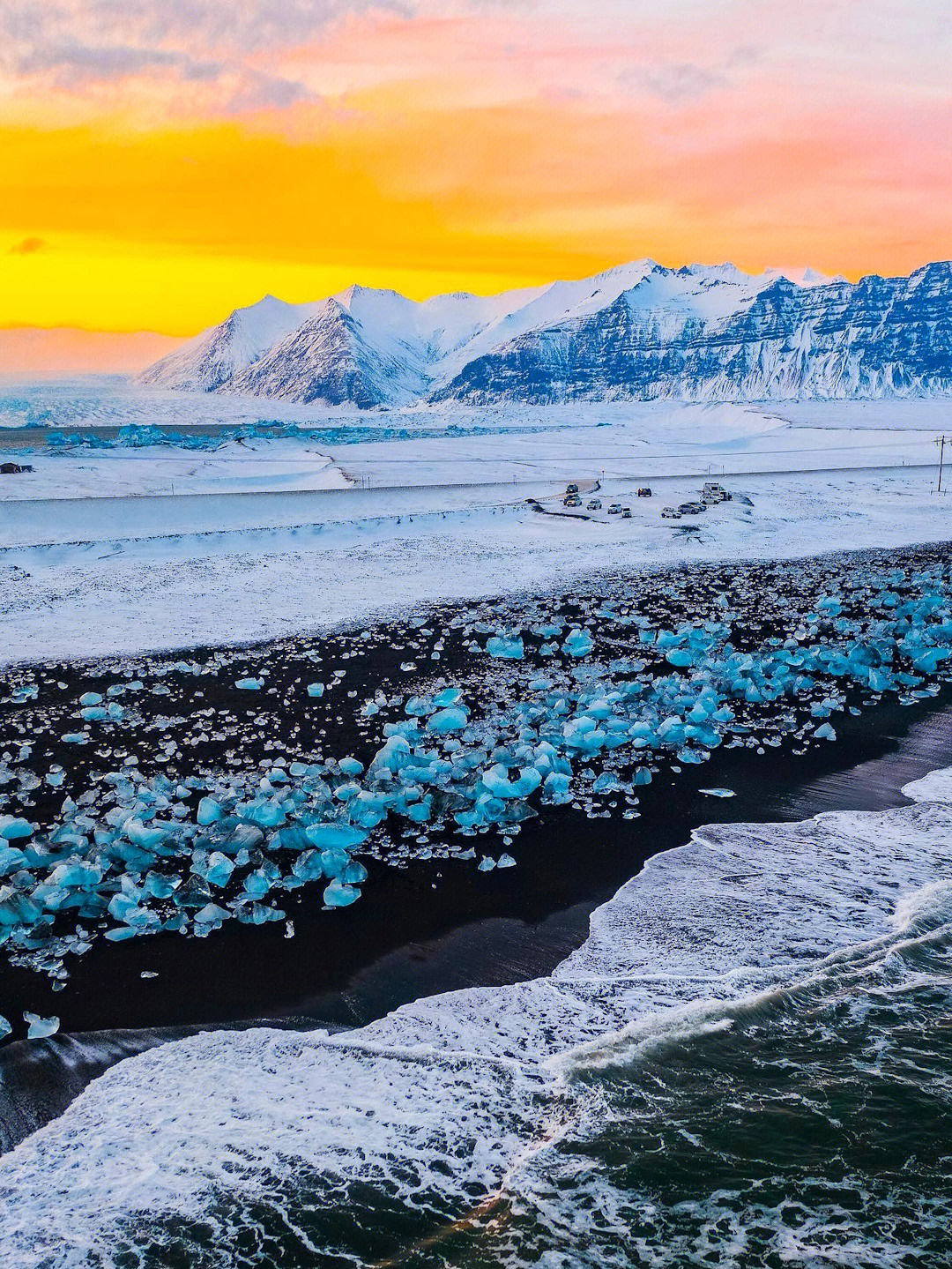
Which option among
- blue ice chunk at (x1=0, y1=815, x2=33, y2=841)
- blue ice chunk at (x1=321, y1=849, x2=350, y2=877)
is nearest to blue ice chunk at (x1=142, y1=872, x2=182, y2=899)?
blue ice chunk at (x1=321, y1=849, x2=350, y2=877)

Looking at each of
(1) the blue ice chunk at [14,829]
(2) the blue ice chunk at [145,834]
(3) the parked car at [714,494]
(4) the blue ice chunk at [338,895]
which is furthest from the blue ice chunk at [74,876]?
(3) the parked car at [714,494]

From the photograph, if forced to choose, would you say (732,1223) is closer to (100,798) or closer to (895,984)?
(895,984)

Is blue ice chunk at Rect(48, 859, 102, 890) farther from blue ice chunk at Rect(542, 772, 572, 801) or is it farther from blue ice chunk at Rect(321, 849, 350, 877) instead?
blue ice chunk at Rect(542, 772, 572, 801)

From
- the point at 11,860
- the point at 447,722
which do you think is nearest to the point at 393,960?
the point at 11,860

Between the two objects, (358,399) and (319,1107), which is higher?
(358,399)

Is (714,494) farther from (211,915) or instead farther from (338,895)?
(211,915)

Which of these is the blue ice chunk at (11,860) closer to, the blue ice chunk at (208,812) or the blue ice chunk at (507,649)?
the blue ice chunk at (208,812)

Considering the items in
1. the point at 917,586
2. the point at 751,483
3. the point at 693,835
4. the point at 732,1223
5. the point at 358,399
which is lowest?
the point at 732,1223

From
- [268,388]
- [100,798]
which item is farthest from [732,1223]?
[268,388]
